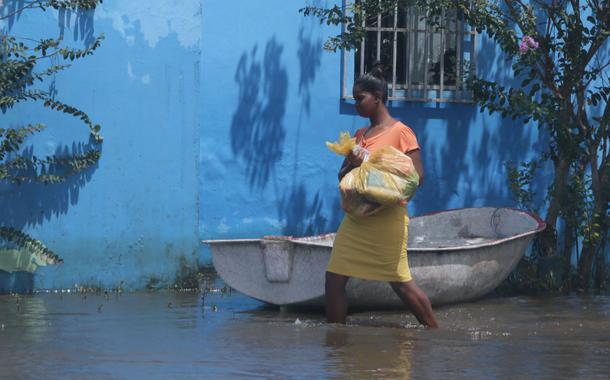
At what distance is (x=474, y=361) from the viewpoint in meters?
6.30

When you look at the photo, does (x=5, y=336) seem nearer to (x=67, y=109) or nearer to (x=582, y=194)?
(x=67, y=109)

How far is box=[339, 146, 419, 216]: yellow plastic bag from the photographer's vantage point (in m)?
7.20

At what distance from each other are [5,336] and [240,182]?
3.38 meters

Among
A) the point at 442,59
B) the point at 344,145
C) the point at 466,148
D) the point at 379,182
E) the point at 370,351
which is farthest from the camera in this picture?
the point at 466,148

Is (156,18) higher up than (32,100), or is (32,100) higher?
(156,18)

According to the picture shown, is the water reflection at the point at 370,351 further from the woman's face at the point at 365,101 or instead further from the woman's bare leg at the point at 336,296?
the woman's face at the point at 365,101

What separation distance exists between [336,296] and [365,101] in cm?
126

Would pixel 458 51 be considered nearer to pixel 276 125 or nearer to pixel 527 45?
pixel 527 45

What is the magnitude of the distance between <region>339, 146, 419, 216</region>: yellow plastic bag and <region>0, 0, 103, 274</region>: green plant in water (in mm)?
3068

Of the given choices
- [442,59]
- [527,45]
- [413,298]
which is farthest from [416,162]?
[442,59]

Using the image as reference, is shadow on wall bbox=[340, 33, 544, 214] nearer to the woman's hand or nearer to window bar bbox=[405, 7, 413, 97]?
window bar bbox=[405, 7, 413, 97]

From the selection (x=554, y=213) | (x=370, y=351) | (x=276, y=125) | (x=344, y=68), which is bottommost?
(x=370, y=351)

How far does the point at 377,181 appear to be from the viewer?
7.20 meters

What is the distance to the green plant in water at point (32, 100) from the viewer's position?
931 cm
